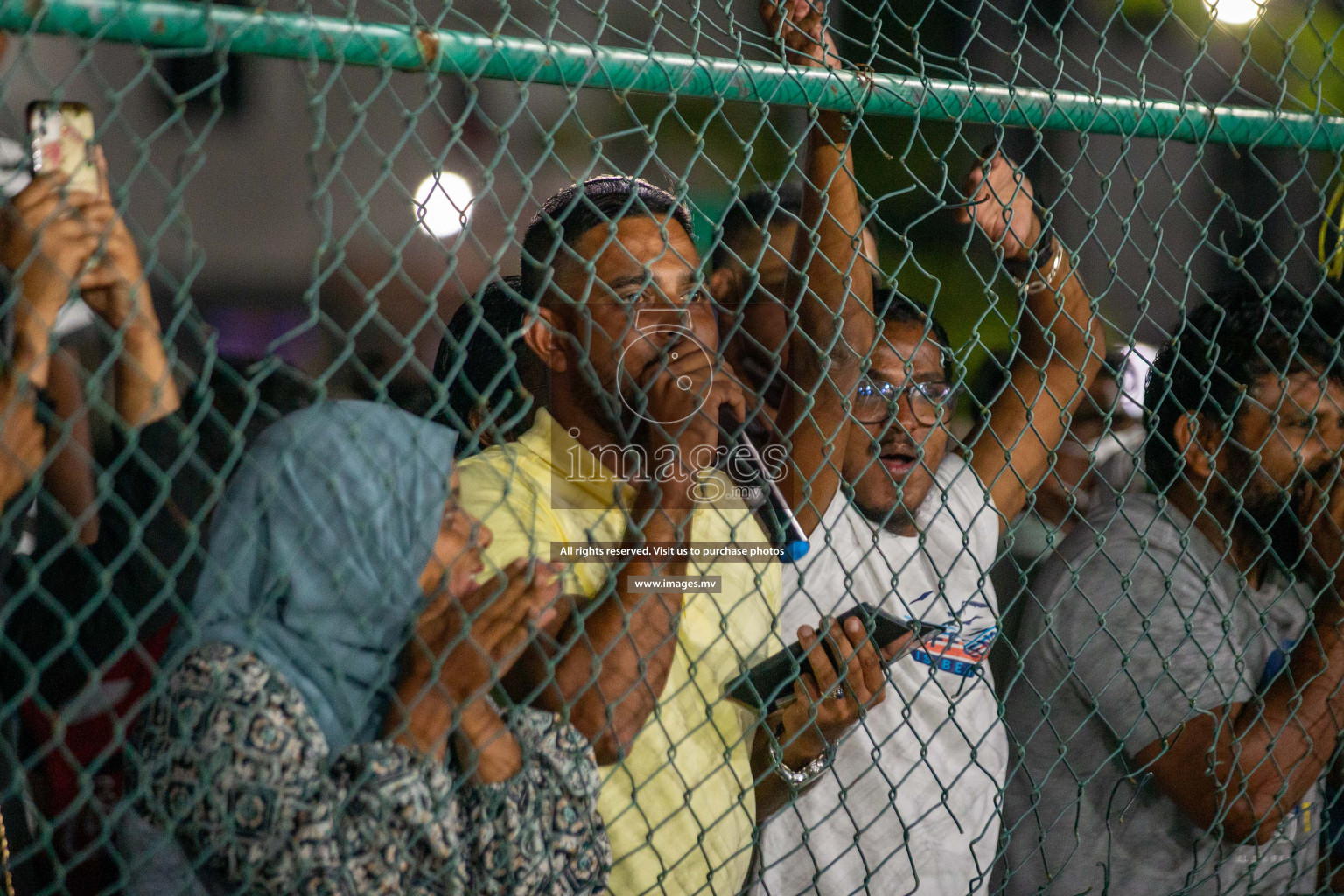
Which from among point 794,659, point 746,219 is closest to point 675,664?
point 794,659

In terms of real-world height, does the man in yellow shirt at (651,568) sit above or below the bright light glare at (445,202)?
below

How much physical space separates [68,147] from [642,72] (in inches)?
33.5

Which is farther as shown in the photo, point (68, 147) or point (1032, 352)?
point (1032, 352)

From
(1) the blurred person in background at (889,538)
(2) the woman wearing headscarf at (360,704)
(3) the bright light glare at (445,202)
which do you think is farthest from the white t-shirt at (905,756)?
(3) the bright light glare at (445,202)

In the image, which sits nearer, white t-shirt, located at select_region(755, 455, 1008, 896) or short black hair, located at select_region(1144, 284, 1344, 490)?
white t-shirt, located at select_region(755, 455, 1008, 896)

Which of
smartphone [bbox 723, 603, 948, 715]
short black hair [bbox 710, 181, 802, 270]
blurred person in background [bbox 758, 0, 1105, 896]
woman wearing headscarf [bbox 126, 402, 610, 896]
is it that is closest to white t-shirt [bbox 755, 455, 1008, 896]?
blurred person in background [bbox 758, 0, 1105, 896]

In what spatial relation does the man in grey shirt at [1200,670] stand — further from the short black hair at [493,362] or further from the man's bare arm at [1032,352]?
the short black hair at [493,362]

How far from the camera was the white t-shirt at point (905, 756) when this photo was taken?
2.04 m

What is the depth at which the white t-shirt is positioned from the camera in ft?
6.70

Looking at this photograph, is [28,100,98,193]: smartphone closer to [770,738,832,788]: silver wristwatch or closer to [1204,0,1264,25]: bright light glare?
[770,738,832,788]: silver wristwatch

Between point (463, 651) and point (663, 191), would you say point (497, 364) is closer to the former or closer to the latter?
point (663, 191)

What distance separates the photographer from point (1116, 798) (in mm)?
2252

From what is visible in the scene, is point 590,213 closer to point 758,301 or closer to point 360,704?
point 758,301

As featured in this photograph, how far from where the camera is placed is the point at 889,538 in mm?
2254
